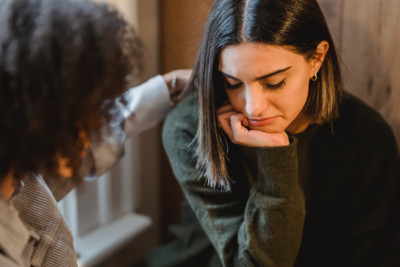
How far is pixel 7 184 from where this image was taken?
2.48 ft

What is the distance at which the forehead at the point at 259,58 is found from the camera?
90 centimetres

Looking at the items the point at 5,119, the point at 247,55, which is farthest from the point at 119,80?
the point at 247,55

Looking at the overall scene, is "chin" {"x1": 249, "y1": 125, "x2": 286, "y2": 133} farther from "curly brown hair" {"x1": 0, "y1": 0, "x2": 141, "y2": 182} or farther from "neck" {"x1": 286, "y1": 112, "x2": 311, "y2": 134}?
"curly brown hair" {"x1": 0, "y1": 0, "x2": 141, "y2": 182}

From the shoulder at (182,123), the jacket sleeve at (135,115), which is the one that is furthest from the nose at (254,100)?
the jacket sleeve at (135,115)

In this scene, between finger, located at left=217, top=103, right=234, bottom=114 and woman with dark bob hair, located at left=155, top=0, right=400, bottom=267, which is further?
finger, located at left=217, top=103, right=234, bottom=114

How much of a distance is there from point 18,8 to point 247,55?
42 cm

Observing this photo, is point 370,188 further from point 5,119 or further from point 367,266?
point 5,119

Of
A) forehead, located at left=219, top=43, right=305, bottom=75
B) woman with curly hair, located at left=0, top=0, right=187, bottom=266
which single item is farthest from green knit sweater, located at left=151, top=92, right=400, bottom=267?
woman with curly hair, located at left=0, top=0, right=187, bottom=266

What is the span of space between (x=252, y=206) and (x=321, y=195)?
22 centimetres

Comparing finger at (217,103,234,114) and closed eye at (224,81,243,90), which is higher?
closed eye at (224,81,243,90)

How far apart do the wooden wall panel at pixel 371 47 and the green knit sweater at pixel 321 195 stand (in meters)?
0.13

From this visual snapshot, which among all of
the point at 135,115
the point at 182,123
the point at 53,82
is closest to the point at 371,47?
the point at 182,123

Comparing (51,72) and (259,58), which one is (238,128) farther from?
(51,72)

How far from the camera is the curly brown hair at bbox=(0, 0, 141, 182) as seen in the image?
649 mm
